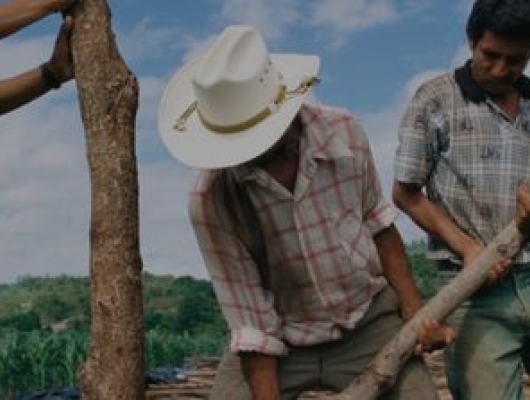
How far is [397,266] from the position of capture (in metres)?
3.02

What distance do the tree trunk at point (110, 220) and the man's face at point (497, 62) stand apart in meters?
0.95

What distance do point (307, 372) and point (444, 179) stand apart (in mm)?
617

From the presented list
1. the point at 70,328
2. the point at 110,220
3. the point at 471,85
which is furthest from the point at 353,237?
the point at 70,328

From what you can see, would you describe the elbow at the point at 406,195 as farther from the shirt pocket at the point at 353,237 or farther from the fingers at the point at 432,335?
the fingers at the point at 432,335

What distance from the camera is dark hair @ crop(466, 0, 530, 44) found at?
293 centimetres

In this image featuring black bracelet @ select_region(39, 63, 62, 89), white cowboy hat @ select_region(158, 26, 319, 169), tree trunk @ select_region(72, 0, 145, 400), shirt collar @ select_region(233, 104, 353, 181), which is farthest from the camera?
black bracelet @ select_region(39, 63, 62, 89)

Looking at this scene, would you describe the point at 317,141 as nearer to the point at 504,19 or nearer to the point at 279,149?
the point at 279,149

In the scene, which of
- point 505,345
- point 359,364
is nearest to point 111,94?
point 359,364

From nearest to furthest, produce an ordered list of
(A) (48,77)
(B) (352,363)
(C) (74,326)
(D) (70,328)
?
(B) (352,363) < (A) (48,77) < (D) (70,328) < (C) (74,326)

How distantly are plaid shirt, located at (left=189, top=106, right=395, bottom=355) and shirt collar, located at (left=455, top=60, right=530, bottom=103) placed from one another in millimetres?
365

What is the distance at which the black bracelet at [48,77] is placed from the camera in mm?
3465

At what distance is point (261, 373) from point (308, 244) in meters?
0.35

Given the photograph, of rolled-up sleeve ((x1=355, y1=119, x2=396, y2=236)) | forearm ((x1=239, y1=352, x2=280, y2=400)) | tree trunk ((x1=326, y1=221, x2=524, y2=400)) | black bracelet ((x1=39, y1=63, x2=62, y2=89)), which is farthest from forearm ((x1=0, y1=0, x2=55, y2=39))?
tree trunk ((x1=326, y1=221, x2=524, y2=400))

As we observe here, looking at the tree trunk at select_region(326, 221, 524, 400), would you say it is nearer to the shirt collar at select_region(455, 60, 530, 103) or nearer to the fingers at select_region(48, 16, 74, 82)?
the shirt collar at select_region(455, 60, 530, 103)
